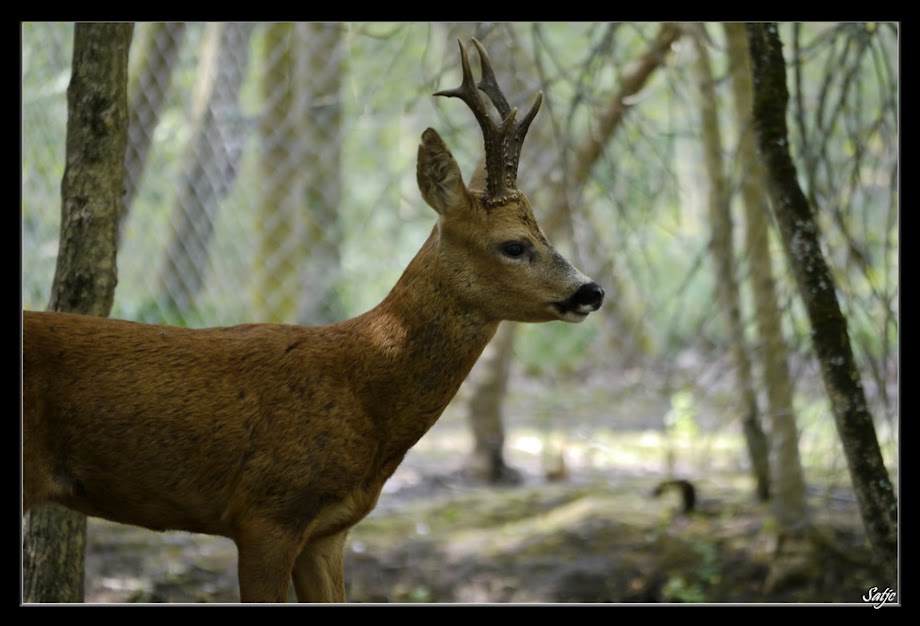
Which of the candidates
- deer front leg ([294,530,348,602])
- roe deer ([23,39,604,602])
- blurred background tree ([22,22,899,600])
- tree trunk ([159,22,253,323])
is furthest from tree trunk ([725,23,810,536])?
tree trunk ([159,22,253,323])

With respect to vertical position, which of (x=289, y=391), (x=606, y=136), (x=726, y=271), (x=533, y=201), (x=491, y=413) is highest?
(x=606, y=136)

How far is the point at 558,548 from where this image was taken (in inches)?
275

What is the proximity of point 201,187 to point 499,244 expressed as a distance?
5.09 m

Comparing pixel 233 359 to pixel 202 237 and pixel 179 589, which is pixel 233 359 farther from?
pixel 202 237

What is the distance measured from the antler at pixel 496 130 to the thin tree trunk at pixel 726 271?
3088 millimetres

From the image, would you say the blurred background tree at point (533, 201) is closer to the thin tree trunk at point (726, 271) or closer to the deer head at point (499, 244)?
the thin tree trunk at point (726, 271)

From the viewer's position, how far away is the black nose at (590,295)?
3.87 meters

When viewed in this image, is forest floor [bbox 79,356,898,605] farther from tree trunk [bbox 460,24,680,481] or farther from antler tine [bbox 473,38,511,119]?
antler tine [bbox 473,38,511,119]

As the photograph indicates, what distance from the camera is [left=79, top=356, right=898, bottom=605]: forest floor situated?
21.3ft

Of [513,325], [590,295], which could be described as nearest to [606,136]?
[513,325]

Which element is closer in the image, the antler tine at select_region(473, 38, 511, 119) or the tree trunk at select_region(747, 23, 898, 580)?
the antler tine at select_region(473, 38, 511, 119)

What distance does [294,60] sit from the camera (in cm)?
838

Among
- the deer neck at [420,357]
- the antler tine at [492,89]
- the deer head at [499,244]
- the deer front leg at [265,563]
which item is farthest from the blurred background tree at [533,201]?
the deer front leg at [265,563]

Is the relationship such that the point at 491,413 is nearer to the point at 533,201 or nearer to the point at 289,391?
the point at 533,201
